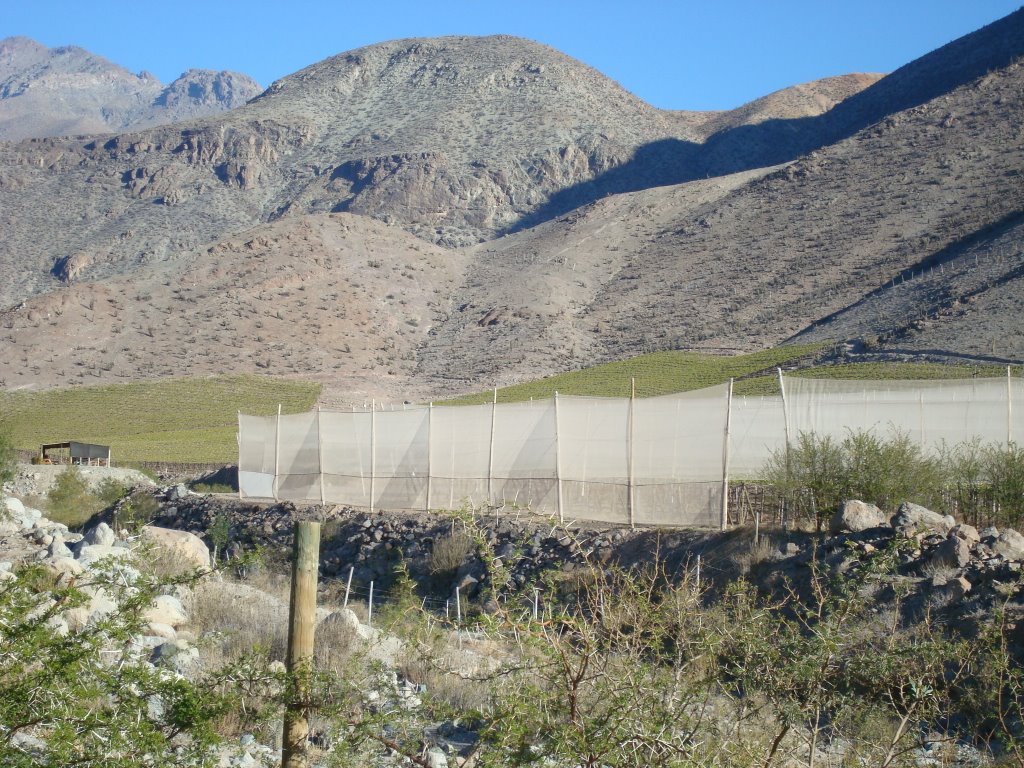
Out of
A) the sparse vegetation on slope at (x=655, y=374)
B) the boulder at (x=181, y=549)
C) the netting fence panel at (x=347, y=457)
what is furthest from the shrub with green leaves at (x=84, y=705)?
the sparse vegetation on slope at (x=655, y=374)

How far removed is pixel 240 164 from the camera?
12988 cm

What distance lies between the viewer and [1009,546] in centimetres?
1130

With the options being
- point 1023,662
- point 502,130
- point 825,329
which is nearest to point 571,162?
point 502,130

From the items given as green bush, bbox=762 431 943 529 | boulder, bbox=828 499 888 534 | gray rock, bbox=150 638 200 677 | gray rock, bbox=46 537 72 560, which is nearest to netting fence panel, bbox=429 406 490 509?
green bush, bbox=762 431 943 529

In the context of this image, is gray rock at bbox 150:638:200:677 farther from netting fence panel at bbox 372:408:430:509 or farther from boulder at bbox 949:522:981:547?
netting fence panel at bbox 372:408:430:509

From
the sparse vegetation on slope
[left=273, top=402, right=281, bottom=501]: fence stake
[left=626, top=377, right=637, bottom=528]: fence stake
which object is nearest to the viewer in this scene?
[left=626, top=377, right=637, bottom=528]: fence stake

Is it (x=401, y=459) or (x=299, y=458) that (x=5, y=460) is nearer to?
(x=299, y=458)

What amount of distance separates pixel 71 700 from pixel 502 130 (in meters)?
129

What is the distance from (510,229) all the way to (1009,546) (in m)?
106

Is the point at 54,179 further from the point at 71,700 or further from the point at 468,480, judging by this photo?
the point at 71,700

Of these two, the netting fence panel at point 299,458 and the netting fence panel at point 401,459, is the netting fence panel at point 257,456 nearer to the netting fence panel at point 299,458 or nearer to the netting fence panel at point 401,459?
the netting fence panel at point 299,458

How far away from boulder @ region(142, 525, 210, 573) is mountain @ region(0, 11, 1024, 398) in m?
34.5

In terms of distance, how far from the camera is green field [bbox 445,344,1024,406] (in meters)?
41.3

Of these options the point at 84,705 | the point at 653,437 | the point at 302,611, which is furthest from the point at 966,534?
the point at 84,705
